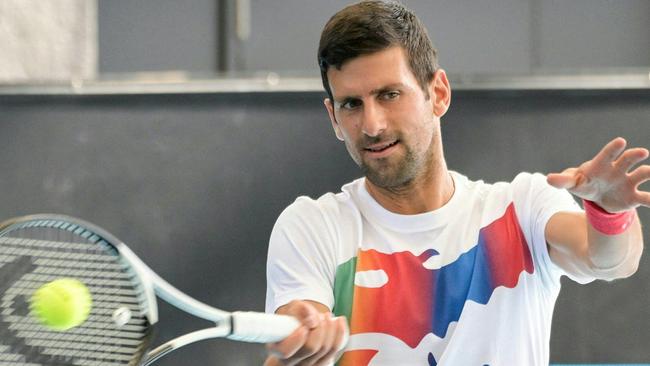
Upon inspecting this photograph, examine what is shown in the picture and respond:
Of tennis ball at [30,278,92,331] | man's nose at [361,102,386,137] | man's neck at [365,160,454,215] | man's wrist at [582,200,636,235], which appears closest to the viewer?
tennis ball at [30,278,92,331]

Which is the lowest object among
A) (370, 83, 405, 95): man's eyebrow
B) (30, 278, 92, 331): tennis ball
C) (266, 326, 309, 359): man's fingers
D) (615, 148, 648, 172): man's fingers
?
(266, 326, 309, 359): man's fingers

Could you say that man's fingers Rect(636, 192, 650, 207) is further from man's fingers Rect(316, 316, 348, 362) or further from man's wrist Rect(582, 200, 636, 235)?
man's fingers Rect(316, 316, 348, 362)

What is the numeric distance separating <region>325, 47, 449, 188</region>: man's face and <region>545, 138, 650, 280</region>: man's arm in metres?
0.31

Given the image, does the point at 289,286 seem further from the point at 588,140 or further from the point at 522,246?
the point at 588,140

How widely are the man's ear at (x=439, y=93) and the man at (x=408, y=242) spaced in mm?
51

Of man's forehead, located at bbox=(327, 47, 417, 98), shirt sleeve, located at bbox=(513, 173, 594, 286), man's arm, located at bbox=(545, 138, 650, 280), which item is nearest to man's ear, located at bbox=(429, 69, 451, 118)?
man's forehead, located at bbox=(327, 47, 417, 98)

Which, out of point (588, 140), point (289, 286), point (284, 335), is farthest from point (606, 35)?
point (284, 335)

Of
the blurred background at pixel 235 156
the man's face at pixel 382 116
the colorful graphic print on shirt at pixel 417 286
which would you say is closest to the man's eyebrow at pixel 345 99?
the man's face at pixel 382 116

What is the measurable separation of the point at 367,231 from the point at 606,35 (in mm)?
2166

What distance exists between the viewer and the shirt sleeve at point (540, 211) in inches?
89.3

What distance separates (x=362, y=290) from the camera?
2307 millimetres

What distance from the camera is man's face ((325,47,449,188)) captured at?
227cm

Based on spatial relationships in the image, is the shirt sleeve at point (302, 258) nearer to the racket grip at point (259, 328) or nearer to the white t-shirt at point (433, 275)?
the white t-shirt at point (433, 275)

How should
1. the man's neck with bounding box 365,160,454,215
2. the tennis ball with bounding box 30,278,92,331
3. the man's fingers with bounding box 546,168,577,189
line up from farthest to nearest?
1. the man's neck with bounding box 365,160,454,215
2. the man's fingers with bounding box 546,168,577,189
3. the tennis ball with bounding box 30,278,92,331
